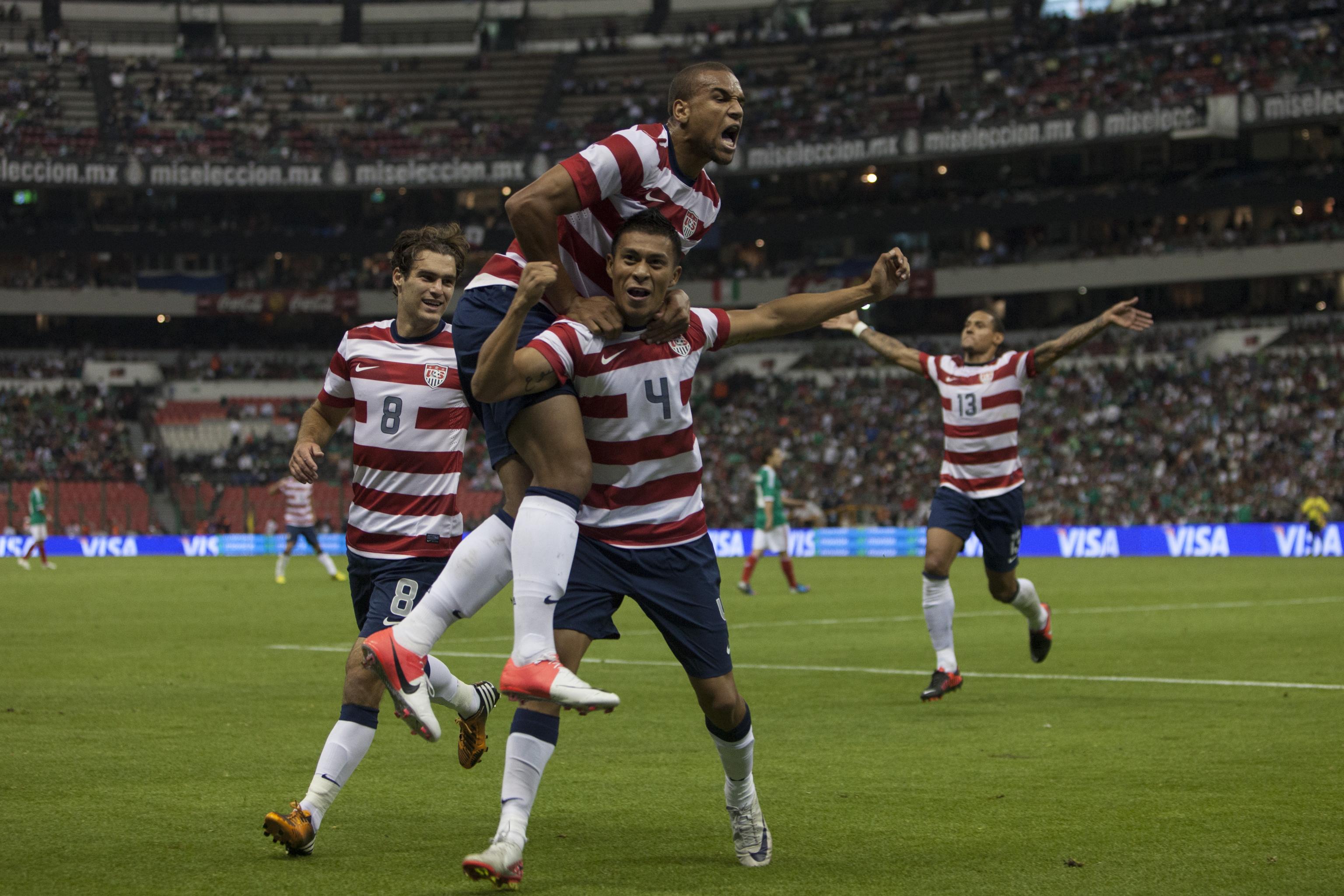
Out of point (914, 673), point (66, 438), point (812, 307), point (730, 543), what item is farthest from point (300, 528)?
point (66, 438)

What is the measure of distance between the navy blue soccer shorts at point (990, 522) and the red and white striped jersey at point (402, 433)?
562 centimetres

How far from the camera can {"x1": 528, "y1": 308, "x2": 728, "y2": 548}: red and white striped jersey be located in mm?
5531

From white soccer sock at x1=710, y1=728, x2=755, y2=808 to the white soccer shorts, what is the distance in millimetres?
19540

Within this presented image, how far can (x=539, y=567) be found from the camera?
5.23 metres

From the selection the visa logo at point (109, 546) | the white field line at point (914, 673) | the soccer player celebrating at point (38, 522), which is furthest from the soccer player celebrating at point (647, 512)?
the visa logo at point (109, 546)

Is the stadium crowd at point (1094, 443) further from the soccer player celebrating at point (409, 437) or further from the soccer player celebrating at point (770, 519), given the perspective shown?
the soccer player celebrating at point (409, 437)

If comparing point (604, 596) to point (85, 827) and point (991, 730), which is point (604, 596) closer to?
point (85, 827)

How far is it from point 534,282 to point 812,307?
1461 mm

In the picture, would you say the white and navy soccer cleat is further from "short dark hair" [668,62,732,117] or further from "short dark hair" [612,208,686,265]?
"short dark hair" [668,62,732,117]

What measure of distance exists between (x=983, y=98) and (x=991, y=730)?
49.5 metres

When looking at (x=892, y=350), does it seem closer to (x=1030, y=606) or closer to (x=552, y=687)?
(x=1030, y=606)

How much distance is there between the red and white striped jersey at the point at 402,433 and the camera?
22.5 feet

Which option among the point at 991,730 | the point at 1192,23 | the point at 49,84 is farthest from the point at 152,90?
the point at 991,730

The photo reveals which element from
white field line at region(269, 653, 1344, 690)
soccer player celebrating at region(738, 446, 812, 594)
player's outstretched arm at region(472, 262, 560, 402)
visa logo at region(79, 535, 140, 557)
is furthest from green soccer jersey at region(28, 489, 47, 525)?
player's outstretched arm at region(472, 262, 560, 402)
